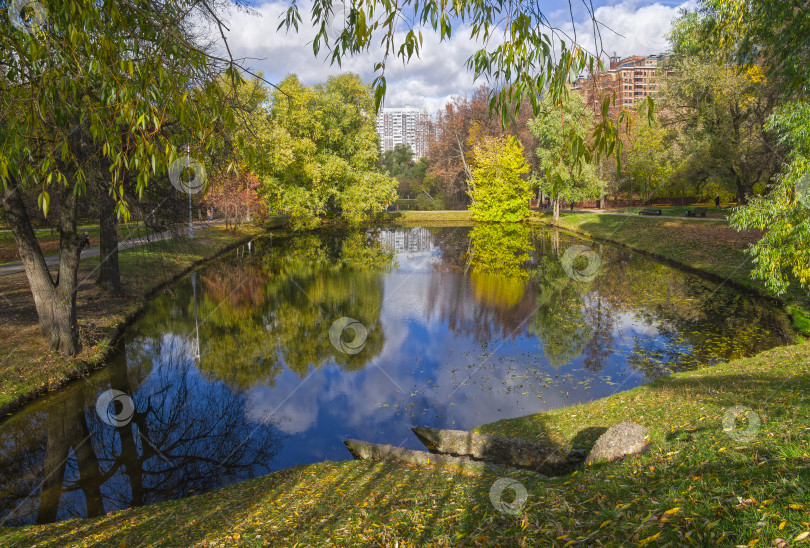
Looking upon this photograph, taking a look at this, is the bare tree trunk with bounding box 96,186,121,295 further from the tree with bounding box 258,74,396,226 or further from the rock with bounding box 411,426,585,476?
the tree with bounding box 258,74,396,226

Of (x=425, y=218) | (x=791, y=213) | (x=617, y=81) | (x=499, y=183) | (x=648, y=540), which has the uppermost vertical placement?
(x=499, y=183)

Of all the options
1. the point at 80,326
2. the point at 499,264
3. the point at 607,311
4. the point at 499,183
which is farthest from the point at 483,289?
the point at 499,183

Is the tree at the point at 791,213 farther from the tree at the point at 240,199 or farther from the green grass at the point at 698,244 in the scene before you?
the tree at the point at 240,199

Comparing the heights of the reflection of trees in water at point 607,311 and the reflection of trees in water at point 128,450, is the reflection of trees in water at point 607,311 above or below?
above

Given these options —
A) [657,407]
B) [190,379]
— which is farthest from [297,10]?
[190,379]

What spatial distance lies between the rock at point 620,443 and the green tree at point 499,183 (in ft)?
132

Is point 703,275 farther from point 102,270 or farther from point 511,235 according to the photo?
point 102,270

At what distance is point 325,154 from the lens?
125ft

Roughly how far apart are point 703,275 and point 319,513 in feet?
70.7

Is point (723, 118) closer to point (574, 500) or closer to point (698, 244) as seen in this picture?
point (698, 244)

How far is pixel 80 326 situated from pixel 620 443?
1232cm

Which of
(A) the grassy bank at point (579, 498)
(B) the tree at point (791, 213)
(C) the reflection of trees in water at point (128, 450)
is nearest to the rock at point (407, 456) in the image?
(A) the grassy bank at point (579, 498)

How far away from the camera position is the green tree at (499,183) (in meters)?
43.8

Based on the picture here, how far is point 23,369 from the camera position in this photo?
9578 mm
